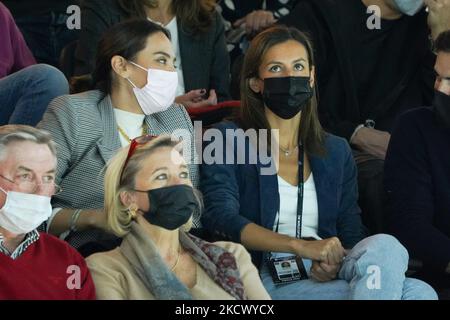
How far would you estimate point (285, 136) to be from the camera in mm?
4598

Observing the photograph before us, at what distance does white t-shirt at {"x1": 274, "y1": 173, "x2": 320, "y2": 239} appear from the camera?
4.45 m

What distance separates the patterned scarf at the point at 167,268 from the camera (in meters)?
3.68

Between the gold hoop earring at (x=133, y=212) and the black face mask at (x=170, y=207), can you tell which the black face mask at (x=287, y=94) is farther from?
the gold hoop earring at (x=133, y=212)

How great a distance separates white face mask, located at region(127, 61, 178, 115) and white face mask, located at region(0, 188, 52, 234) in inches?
36.8

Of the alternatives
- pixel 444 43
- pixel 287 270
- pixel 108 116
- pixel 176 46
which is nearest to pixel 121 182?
pixel 108 116

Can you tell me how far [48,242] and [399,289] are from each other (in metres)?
1.21

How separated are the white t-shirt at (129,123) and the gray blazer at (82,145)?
0.05m

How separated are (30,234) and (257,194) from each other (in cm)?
106

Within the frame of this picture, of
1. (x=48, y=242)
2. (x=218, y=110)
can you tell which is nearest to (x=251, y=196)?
(x=218, y=110)

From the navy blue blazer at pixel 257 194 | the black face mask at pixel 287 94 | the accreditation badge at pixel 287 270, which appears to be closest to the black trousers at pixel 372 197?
the navy blue blazer at pixel 257 194

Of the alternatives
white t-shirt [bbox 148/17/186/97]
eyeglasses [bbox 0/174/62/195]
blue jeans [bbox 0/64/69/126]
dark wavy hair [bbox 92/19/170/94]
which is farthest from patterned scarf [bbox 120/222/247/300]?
white t-shirt [bbox 148/17/186/97]

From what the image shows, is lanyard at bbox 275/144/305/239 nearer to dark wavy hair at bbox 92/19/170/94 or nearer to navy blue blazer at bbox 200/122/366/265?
navy blue blazer at bbox 200/122/366/265

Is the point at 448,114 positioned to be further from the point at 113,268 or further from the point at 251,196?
the point at 113,268

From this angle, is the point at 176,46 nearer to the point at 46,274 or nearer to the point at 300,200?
the point at 300,200
